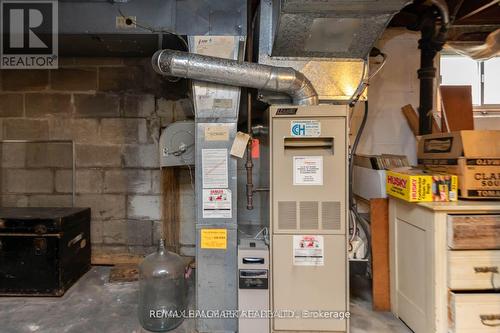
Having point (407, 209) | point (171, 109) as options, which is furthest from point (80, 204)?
point (407, 209)

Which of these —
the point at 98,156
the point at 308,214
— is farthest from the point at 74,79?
the point at 308,214

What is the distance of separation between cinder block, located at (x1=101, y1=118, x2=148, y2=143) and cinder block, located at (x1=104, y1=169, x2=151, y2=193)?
29 centimetres

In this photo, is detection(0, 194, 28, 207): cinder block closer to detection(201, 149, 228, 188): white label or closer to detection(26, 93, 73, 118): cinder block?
detection(26, 93, 73, 118): cinder block

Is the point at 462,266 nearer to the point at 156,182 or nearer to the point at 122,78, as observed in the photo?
the point at 156,182

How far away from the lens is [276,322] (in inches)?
71.2

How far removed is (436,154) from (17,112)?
140 inches

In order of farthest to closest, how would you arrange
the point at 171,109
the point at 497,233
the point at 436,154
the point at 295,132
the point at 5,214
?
the point at 171,109
the point at 5,214
the point at 436,154
the point at 295,132
the point at 497,233

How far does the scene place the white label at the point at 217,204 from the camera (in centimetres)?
190

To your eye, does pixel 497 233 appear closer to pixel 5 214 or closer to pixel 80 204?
pixel 80 204

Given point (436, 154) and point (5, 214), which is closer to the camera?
point (436, 154)

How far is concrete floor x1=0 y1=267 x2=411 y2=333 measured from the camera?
6.23ft

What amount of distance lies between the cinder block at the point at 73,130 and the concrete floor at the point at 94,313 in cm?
130

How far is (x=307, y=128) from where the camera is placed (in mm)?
1771

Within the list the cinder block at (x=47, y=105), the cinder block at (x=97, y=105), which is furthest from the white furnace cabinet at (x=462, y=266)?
the cinder block at (x=47, y=105)
